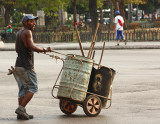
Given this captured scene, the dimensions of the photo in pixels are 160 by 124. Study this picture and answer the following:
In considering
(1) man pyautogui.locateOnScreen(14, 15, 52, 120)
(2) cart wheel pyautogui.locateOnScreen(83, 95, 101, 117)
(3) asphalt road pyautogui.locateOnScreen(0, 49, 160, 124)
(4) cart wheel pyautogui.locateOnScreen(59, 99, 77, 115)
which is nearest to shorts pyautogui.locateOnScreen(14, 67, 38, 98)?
(1) man pyautogui.locateOnScreen(14, 15, 52, 120)

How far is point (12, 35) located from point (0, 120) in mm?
30836

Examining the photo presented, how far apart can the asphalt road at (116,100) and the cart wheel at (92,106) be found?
102 mm

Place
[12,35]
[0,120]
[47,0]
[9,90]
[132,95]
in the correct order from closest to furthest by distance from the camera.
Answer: [0,120] → [132,95] → [9,90] → [12,35] → [47,0]

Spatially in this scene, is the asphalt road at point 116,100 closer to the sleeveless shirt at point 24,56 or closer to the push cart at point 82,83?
the push cart at point 82,83

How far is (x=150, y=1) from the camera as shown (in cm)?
10325

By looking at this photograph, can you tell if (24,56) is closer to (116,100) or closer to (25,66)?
(25,66)

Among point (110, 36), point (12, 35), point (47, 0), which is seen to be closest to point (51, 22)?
point (47, 0)

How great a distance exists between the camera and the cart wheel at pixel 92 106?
9.56 m

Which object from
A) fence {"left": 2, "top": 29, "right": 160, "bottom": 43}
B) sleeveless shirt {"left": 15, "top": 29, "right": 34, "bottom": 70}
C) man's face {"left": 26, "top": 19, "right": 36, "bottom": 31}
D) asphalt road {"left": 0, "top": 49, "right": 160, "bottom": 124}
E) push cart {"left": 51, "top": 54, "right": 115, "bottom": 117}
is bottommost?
fence {"left": 2, "top": 29, "right": 160, "bottom": 43}

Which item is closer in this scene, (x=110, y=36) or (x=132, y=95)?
(x=132, y=95)

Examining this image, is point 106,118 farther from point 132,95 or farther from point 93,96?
point 132,95

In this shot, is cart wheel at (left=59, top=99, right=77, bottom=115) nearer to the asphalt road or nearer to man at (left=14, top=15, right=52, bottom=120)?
the asphalt road

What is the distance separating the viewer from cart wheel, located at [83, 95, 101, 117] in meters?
9.56

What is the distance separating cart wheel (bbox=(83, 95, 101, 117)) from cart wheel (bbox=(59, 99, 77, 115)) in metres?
0.35
